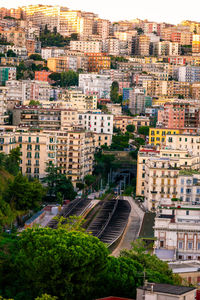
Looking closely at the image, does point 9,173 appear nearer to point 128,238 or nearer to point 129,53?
point 128,238

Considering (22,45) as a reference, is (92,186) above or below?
below

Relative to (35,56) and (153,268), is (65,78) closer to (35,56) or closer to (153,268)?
(35,56)

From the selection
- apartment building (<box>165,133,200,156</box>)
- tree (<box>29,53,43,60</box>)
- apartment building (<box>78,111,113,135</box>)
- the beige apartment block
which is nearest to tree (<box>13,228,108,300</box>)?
the beige apartment block

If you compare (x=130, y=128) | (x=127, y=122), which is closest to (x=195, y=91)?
(x=127, y=122)

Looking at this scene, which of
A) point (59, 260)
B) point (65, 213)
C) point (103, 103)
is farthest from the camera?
point (103, 103)

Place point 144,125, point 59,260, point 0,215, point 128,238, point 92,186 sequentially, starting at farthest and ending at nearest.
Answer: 1. point 144,125
2. point 92,186
3. point 128,238
4. point 0,215
5. point 59,260

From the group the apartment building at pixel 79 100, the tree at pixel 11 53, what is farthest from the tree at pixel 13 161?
the tree at pixel 11 53

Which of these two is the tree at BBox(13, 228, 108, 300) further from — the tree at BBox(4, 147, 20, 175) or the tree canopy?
the tree canopy

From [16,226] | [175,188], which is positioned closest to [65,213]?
[16,226]
